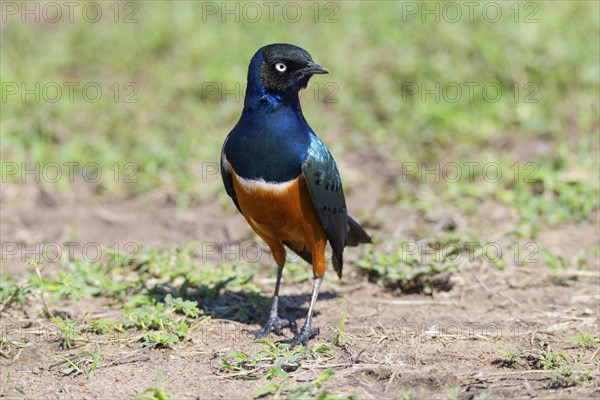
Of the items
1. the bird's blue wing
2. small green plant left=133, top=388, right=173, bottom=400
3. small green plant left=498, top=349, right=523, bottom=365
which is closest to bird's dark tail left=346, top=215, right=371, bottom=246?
the bird's blue wing

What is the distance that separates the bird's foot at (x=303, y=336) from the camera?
5.05 metres

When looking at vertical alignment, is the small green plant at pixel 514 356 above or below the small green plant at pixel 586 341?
below

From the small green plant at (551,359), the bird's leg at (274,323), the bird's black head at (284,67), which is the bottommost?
the bird's leg at (274,323)

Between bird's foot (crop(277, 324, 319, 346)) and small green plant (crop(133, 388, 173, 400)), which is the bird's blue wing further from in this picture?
small green plant (crop(133, 388, 173, 400))

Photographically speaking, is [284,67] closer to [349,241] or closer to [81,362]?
[349,241]

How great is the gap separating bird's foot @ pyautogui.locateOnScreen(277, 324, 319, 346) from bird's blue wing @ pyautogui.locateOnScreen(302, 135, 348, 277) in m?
0.54

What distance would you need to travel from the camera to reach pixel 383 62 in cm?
945

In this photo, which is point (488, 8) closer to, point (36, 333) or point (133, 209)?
point (133, 209)

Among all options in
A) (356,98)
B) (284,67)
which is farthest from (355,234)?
(356,98)

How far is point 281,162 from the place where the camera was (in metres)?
4.95

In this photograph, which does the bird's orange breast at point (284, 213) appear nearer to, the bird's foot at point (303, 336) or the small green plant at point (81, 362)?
the bird's foot at point (303, 336)

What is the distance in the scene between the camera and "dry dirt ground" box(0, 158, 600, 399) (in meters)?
4.38

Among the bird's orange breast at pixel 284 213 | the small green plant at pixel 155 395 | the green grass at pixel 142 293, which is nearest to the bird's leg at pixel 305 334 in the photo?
the bird's orange breast at pixel 284 213

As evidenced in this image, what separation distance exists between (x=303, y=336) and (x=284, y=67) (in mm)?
1555
